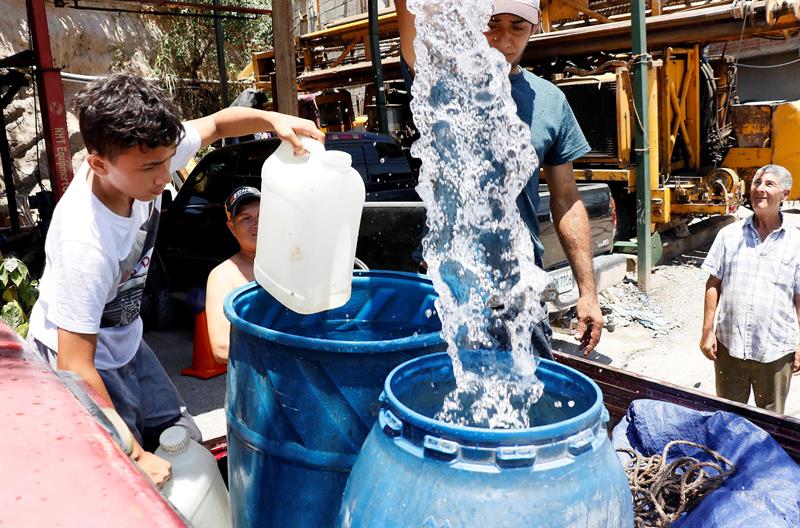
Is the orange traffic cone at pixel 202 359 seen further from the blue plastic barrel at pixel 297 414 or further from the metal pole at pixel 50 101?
the blue plastic barrel at pixel 297 414

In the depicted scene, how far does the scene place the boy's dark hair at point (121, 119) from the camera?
1.70 meters

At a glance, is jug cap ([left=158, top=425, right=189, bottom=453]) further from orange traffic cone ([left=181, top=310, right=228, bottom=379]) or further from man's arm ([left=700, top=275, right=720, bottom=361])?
orange traffic cone ([left=181, top=310, right=228, bottom=379])

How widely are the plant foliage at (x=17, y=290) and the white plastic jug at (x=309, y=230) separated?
3798 millimetres

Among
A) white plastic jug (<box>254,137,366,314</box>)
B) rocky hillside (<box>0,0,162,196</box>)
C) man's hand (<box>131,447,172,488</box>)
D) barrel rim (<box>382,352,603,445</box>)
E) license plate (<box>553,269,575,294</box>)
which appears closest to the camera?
barrel rim (<box>382,352,603,445</box>)

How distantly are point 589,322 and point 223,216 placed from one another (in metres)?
4.08

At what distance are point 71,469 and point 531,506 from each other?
706mm

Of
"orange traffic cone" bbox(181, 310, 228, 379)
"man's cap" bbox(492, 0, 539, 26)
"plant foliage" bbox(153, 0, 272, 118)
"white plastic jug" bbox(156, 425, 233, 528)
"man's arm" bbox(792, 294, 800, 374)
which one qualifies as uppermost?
"plant foliage" bbox(153, 0, 272, 118)

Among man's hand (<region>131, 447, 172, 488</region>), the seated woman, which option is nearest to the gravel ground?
the seated woman

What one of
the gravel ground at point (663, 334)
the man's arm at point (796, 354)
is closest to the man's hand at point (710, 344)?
the man's arm at point (796, 354)

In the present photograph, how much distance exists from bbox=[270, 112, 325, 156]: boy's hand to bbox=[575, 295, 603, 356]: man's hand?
1.20 m

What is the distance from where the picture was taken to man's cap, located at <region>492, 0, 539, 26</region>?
7.36ft

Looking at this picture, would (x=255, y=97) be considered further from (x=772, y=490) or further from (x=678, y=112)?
(x=772, y=490)

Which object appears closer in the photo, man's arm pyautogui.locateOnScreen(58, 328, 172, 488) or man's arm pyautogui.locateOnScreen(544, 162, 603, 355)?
man's arm pyautogui.locateOnScreen(58, 328, 172, 488)

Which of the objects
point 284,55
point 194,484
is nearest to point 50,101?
point 284,55
